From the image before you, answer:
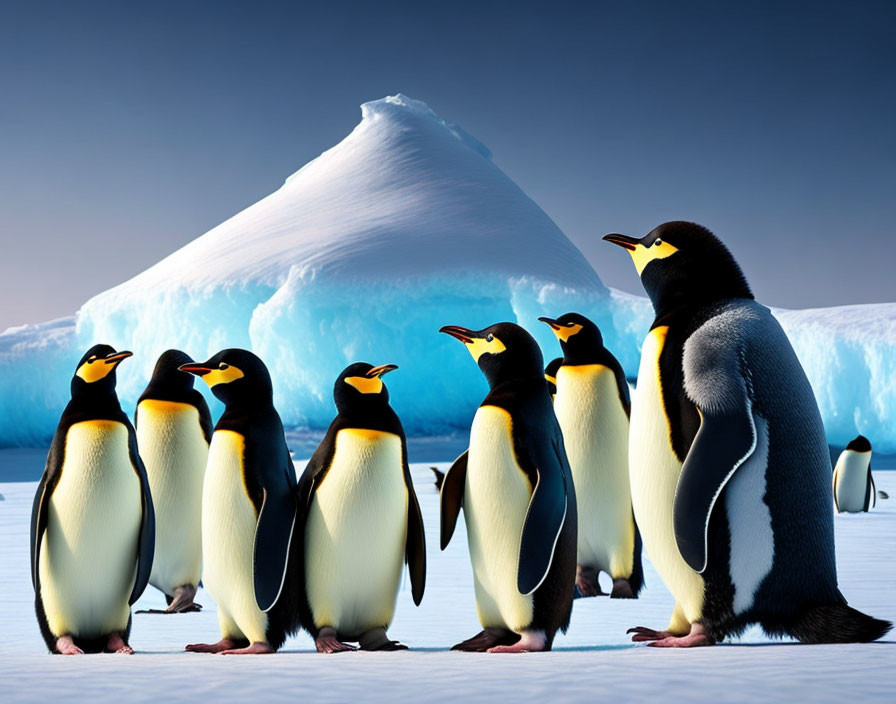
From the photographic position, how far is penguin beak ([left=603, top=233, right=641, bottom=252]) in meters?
2.76

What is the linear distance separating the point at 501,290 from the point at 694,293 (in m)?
15.2

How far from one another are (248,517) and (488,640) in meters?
0.78

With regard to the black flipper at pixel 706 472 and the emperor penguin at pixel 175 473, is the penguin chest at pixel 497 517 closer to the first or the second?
the black flipper at pixel 706 472

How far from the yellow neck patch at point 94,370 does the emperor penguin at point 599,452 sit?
1.85 m

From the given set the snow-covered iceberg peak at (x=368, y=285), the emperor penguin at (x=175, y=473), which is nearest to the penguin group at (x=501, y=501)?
the emperor penguin at (x=175, y=473)

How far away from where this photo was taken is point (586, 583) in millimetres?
4250

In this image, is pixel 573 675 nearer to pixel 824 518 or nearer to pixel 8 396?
pixel 824 518

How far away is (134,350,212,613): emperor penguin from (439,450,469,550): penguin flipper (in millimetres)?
1591

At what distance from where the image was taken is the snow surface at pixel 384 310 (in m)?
17.1

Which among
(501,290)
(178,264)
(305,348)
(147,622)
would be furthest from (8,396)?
(147,622)

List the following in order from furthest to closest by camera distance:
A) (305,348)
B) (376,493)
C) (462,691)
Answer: (305,348) → (376,493) → (462,691)

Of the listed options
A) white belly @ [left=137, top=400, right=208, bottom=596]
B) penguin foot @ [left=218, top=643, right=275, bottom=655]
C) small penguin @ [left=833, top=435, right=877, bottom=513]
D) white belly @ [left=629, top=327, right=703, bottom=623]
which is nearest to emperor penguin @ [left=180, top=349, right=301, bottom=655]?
penguin foot @ [left=218, top=643, right=275, bottom=655]

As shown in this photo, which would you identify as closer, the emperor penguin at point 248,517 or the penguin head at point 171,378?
the emperor penguin at point 248,517

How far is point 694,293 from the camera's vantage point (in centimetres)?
256
